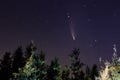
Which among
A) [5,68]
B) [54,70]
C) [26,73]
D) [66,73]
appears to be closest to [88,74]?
[66,73]

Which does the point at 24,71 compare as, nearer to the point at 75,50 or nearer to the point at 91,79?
the point at 75,50

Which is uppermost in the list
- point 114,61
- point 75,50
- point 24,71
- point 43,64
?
point 75,50

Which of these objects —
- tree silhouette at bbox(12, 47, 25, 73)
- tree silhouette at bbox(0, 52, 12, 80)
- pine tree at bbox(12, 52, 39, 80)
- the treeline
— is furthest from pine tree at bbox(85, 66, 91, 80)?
pine tree at bbox(12, 52, 39, 80)

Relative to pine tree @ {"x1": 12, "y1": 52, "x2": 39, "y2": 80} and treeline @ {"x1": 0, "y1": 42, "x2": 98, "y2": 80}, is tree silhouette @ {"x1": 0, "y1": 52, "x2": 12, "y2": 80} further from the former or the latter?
pine tree @ {"x1": 12, "y1": 52, "x2": 39, "y2": 80}

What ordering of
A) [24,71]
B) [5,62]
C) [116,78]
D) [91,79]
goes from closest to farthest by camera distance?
[116,78]
[24,71]
[5,62]
[91,79]

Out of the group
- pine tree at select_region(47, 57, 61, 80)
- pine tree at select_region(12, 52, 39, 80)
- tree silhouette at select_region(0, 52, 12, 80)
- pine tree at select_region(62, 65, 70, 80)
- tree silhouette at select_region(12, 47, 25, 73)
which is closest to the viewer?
pine tree at select_region(12, 52, 39, 80)

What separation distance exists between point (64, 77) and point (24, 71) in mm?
29793

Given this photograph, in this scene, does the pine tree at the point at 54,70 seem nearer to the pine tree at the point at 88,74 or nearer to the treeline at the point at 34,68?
the treeline at the point at 34,68

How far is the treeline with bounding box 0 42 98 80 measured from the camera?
38594mm

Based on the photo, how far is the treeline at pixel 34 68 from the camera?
3859 cm

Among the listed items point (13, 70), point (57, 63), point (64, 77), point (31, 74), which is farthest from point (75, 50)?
point (31, 74)

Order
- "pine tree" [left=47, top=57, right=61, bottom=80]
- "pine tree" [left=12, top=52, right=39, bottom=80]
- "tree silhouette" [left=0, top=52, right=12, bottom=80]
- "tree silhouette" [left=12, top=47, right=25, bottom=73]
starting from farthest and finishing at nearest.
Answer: "pine tree" [left=47, top=57, right=61, bottom=80] → "tree silhouette" [left=12, top=47, right=25, bottom=73] → "tree silhouette" [left=0, top=52, right=12, bottom=80] → "pine tree" [left=12, top=52, right=39, bottom=80]

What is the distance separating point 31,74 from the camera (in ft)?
127

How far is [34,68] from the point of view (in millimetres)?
38688
